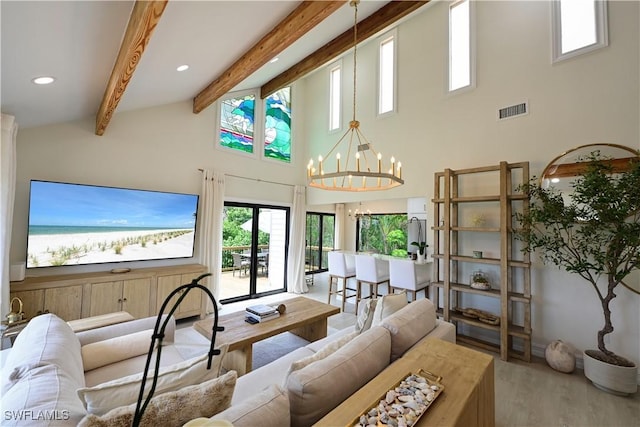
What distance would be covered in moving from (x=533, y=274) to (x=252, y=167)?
4933mm

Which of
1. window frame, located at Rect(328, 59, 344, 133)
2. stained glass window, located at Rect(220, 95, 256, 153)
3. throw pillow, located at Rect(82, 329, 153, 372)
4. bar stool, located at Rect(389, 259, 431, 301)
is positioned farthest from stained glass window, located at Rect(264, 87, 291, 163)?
throw pillow, located at Rect(82, 329, 153, 372)

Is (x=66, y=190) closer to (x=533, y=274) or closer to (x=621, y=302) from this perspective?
(x=533, y=274)

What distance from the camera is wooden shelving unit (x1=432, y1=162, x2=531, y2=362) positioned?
3.25m

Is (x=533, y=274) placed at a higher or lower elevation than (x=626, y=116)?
lower

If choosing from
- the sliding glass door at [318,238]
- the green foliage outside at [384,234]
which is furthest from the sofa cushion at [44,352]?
the green foliage outside at [384,234]

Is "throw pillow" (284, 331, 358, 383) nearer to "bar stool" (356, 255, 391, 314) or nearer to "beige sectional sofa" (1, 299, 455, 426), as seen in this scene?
"beige sectional sofa" (1, 299, 455, 426)

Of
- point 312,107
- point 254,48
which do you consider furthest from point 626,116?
point 312,107

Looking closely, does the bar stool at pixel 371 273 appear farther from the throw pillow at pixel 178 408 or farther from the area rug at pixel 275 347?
the throw pillow at pixel 178 408

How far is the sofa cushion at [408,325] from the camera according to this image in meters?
1.89

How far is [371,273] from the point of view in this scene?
177 inches

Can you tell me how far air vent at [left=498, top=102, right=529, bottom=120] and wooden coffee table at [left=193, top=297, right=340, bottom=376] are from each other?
3.45m

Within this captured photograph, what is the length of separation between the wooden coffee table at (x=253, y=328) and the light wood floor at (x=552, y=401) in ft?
6.10

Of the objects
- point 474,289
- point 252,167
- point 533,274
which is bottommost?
point 474,289

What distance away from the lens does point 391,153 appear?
4770 mm
